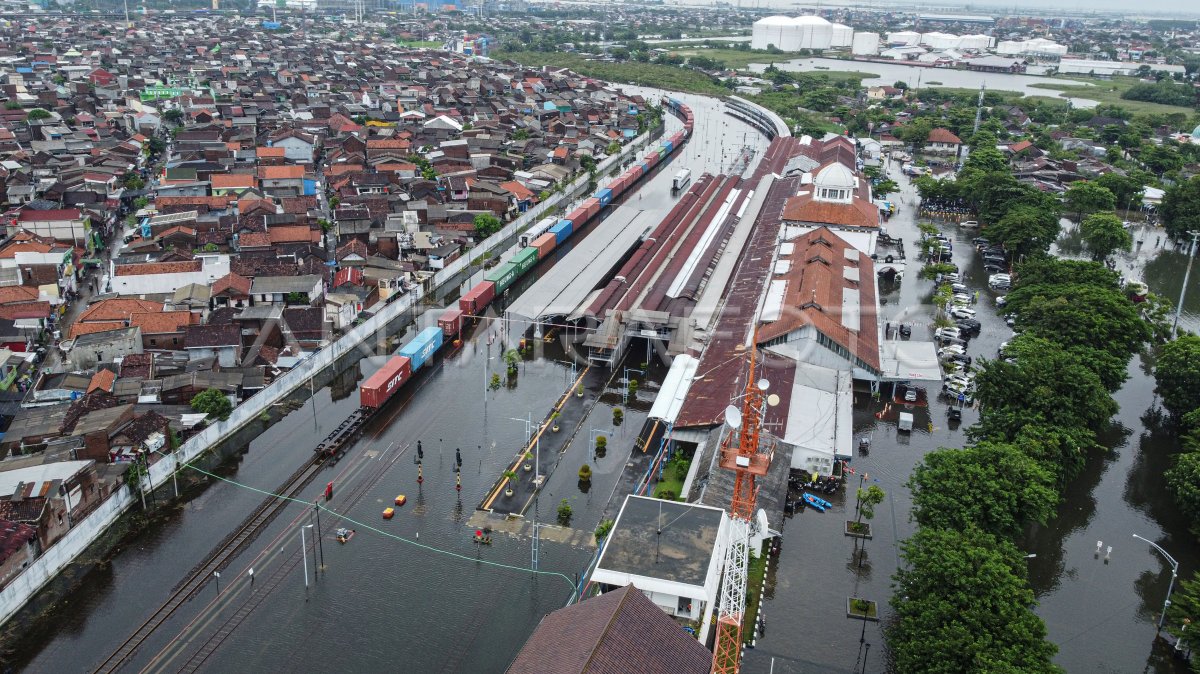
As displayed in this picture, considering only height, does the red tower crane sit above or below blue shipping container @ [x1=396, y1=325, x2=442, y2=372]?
above

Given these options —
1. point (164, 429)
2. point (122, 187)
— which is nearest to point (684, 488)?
point (164, 429)

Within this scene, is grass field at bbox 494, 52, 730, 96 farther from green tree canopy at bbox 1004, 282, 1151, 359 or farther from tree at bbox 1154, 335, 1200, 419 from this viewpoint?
tree at bbox 1154, 335, 1200, 419

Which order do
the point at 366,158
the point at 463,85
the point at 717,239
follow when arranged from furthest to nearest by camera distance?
the point at 463,85 → the point at 366,158 → the point at 717,239

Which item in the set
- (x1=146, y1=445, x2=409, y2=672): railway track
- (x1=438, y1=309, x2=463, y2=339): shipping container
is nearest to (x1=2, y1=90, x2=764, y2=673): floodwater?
(x1=146, y1=445, x2=409, y2=672): railway track

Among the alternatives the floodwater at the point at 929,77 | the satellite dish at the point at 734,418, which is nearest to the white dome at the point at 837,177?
the satellite dish at the point at 734,418

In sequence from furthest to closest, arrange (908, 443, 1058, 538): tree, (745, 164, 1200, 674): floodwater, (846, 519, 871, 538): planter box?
(846, 519, 871, 538): planter box, (908, 443, 1058, 538): tree, (745, 164, 1200, 674): floodwater

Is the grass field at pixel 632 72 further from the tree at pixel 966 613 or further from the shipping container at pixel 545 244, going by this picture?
the tree at pixel 966 613

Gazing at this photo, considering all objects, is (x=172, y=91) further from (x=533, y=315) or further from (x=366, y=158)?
(x=533, y=315)
